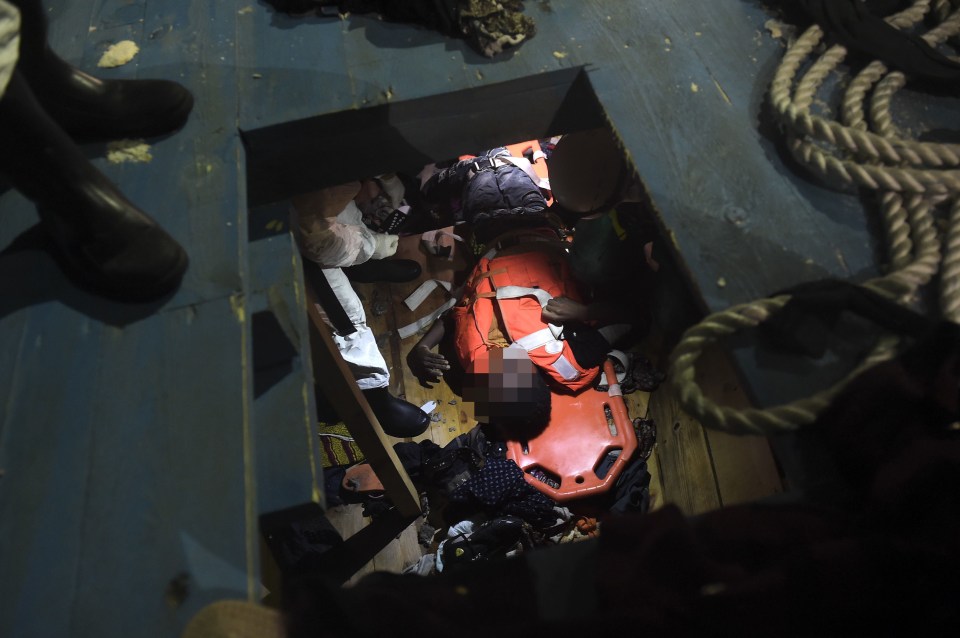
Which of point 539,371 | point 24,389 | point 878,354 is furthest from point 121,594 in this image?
point 539,371

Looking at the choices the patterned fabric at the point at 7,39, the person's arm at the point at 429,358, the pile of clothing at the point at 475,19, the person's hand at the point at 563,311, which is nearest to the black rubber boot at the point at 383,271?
the person's arm at the point at 429,358

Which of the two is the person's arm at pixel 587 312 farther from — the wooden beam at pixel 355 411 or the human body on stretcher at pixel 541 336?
the wooden beam at pixel 355 411

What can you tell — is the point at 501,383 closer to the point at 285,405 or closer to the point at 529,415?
the point at 529,415

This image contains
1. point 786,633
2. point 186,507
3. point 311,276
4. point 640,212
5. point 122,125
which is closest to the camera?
point 786,633

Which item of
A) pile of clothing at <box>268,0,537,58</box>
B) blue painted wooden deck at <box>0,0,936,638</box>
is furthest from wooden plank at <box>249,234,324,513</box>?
pile of clothing at <box>268,0,537,58</box>

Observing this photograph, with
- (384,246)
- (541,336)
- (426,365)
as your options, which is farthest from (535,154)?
(426,365)

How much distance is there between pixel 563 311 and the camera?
1.96 metres

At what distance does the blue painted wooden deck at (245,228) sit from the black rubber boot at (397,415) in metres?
0.99

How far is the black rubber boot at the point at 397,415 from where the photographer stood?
6.49ft

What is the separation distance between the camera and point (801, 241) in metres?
0.80

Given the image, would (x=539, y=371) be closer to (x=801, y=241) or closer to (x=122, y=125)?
(x=801, y=241)

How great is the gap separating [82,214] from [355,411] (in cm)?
79

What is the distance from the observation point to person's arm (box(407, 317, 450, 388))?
2.11 metres

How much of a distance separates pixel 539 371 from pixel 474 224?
0.64 metres
